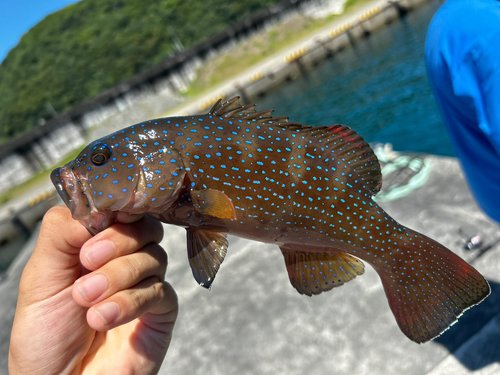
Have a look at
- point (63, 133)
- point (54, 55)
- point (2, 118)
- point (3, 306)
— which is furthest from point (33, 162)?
point (3, 306)

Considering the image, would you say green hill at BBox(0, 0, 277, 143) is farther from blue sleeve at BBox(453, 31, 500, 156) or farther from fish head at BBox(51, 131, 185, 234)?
fish head at BBox(51, 131, 185, 234)

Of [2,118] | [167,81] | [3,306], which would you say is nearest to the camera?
[3,306]

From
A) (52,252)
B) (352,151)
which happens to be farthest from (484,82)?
(52,252)

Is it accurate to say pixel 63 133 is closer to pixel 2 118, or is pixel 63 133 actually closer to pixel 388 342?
pixel 2 118

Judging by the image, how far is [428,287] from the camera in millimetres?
2141

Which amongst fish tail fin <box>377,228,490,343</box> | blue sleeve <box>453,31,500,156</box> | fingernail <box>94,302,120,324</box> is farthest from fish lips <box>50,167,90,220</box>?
blue sleeve <box>453,31,500,156</box>

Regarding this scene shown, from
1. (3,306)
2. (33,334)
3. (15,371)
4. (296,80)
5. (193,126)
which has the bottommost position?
(296,80)

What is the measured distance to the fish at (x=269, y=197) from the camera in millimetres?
1975

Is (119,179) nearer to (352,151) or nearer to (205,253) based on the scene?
(205,253)

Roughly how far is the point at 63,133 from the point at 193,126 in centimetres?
4380

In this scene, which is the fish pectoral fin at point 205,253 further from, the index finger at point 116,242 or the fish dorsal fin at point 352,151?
the fish dorsal fin at point 352,151

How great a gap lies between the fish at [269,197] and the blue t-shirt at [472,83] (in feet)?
5.02

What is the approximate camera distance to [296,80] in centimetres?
3431

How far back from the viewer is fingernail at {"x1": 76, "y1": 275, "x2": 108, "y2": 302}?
2014 millimetres
